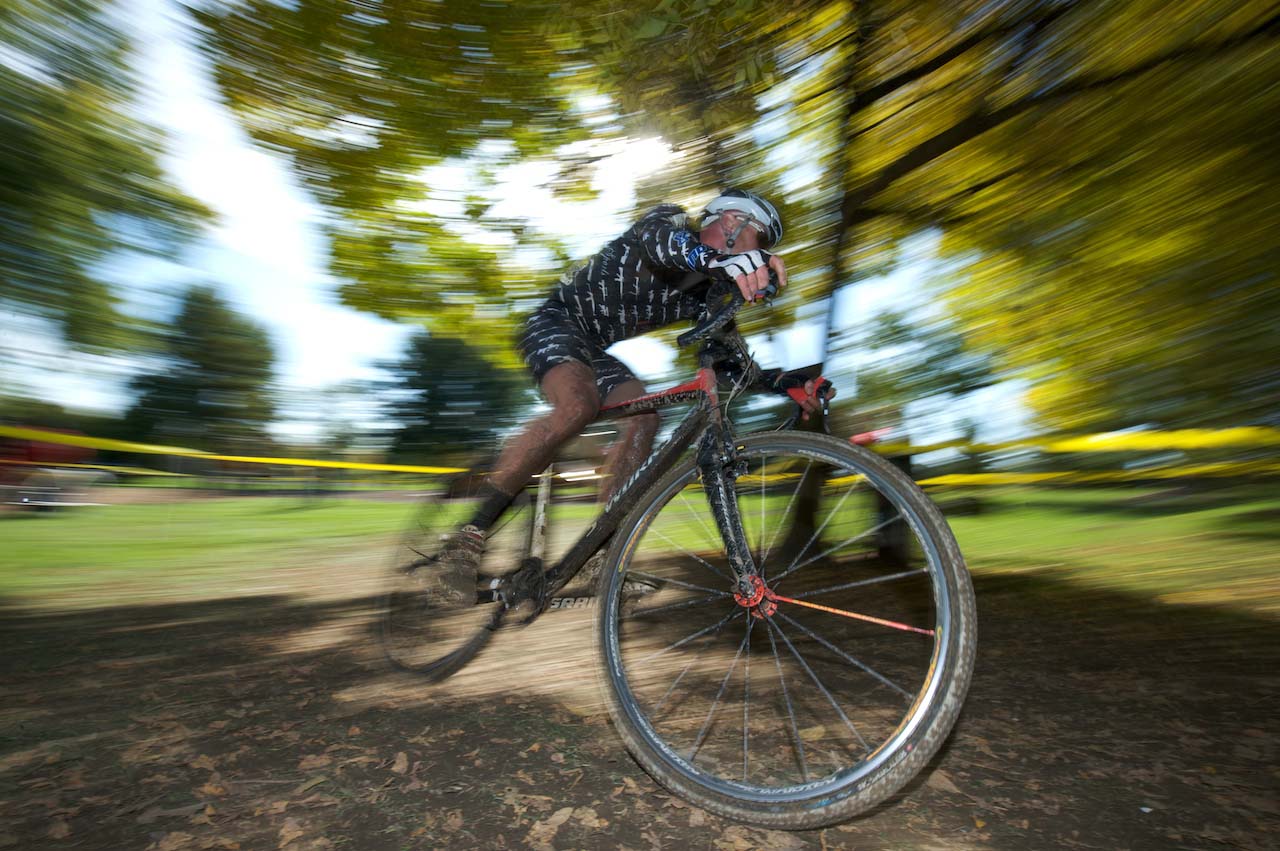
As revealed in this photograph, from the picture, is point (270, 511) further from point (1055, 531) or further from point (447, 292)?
point (1055, 531)

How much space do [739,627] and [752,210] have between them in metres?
2.44

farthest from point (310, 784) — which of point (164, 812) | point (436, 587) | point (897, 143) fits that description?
point (897, 143)

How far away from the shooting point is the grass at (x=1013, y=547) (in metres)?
4.99

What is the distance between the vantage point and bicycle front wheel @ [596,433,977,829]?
1.70m

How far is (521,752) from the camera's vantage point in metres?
2.39

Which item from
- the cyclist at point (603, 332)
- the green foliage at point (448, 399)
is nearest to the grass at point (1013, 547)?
the cyclist at point (603, 332)

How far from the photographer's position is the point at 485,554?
2.93 metres

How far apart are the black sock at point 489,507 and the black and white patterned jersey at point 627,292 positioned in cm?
81

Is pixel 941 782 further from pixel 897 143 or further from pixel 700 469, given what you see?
pixel 897 143

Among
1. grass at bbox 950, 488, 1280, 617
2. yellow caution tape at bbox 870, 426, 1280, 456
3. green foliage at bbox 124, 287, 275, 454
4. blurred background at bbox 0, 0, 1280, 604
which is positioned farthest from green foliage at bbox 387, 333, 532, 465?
grass at bbox 950, 488, 1280, 617

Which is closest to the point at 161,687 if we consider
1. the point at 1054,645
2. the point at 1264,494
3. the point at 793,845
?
the point at 793,845

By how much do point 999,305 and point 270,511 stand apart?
15.1 m

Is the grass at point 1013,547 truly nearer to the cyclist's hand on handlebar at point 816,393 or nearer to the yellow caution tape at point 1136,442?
the yellow caution tape at point 1136,442

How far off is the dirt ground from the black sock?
2.42 ft
